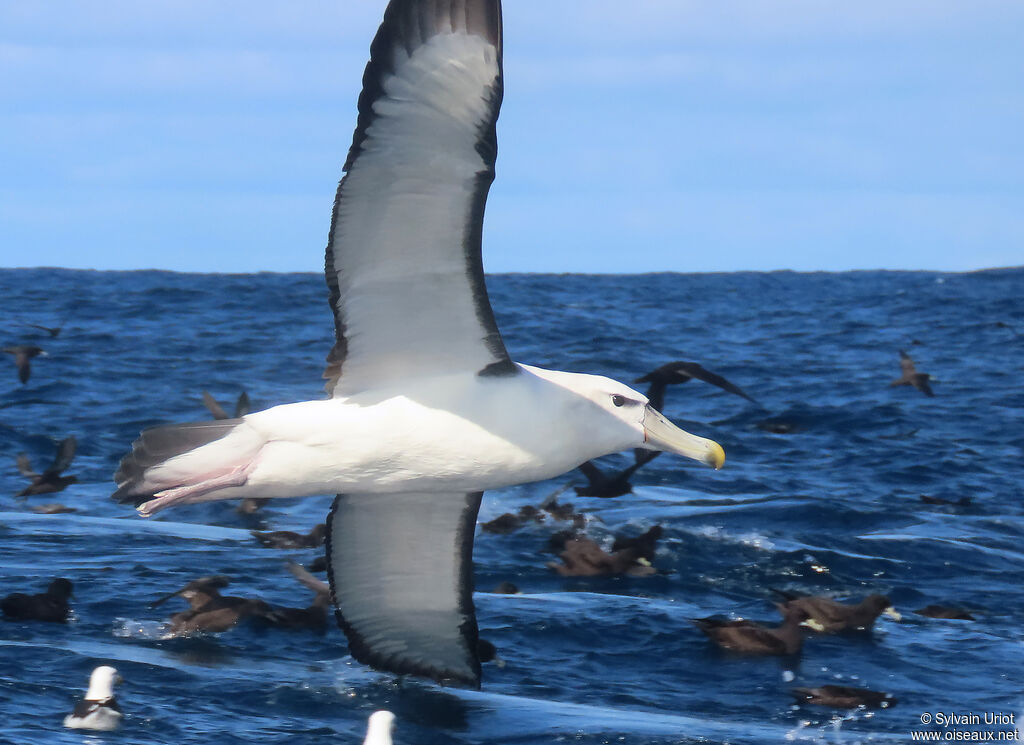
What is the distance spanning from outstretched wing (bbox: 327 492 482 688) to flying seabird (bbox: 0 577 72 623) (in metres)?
2.11

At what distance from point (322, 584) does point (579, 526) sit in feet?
13.7

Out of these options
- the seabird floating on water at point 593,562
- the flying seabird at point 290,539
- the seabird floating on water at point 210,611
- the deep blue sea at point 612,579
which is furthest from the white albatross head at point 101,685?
the seabird floating on water at point 593,562

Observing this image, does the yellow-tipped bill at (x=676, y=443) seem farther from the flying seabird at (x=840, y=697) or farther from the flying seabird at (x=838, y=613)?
the flying seabird at (x=838, y=613)

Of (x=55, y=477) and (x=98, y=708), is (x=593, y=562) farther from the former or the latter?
Result: (x=55, y=477)

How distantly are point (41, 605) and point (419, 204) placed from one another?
14.7ft

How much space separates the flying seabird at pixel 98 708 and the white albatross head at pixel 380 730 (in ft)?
4.79

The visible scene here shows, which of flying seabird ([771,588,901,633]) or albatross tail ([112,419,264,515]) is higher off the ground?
albatross tail ([112,419,264,515])

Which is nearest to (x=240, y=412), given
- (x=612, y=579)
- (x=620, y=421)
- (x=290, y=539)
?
(x=290, y=539)

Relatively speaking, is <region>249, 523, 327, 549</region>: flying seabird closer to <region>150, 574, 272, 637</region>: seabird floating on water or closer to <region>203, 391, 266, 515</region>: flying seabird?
<region>203, 391, 266, 515</region>: flying seabird

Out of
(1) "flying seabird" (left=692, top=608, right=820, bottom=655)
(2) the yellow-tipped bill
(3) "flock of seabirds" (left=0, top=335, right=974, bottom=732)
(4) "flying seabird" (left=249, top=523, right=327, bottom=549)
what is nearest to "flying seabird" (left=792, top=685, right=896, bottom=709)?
(3) "flock of seabirds" (left=0, top=335, right=974, bottom=732)

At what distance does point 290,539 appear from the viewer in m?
11.8

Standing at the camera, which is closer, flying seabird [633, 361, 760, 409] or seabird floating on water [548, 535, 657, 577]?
seabird floating on water [548, 535, 657, 577]

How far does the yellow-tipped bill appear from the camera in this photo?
721 centimetres

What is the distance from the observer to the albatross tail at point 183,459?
6938 mm
